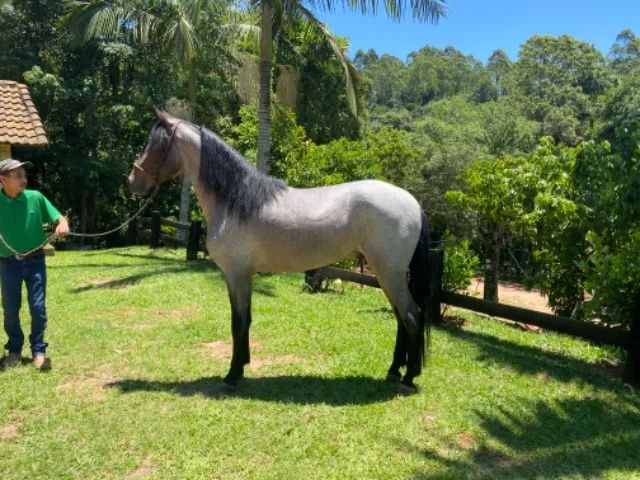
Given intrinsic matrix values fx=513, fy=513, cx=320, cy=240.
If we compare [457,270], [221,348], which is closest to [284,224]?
[221,348]

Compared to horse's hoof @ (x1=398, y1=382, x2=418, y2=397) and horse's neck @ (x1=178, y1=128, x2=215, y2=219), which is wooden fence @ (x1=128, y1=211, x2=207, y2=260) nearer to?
horse's neck @ (x1=178, y1=128, x2=215, y2=219)

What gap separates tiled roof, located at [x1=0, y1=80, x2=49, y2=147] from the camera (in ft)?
33.8

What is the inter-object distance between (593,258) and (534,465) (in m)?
3.01

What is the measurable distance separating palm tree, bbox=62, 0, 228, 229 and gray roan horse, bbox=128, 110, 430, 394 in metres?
8.13

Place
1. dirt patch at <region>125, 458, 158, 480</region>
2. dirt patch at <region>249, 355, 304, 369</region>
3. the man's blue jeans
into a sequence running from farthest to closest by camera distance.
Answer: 1. dirt patch at <region>249, 355, 304, 369</region>
2. the man's blue jeans
3. dirt patch at <region>125, 458, 158, 480</region>

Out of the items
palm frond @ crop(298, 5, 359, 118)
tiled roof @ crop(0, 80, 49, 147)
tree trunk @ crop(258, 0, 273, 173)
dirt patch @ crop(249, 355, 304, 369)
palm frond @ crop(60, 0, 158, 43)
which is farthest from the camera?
palm frond @ crop(60, 0, 158, 43)

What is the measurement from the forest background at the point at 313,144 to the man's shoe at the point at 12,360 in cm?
519

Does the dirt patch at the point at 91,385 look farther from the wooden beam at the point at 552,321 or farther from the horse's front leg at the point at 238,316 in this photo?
the wooden beam at the point at 552,321

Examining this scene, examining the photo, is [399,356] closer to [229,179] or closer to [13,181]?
[229,179]

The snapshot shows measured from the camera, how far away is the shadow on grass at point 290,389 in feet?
13.7

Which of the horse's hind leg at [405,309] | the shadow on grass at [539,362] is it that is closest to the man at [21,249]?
the horse's hind leg at [405,309]

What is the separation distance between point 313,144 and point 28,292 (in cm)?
1172

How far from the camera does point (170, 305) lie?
7.26m

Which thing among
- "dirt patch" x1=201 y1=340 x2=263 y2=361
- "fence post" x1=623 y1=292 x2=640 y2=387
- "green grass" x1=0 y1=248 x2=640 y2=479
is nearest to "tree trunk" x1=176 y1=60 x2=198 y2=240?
"green grass" x1=0 y1=248 x2=640 y2=479
